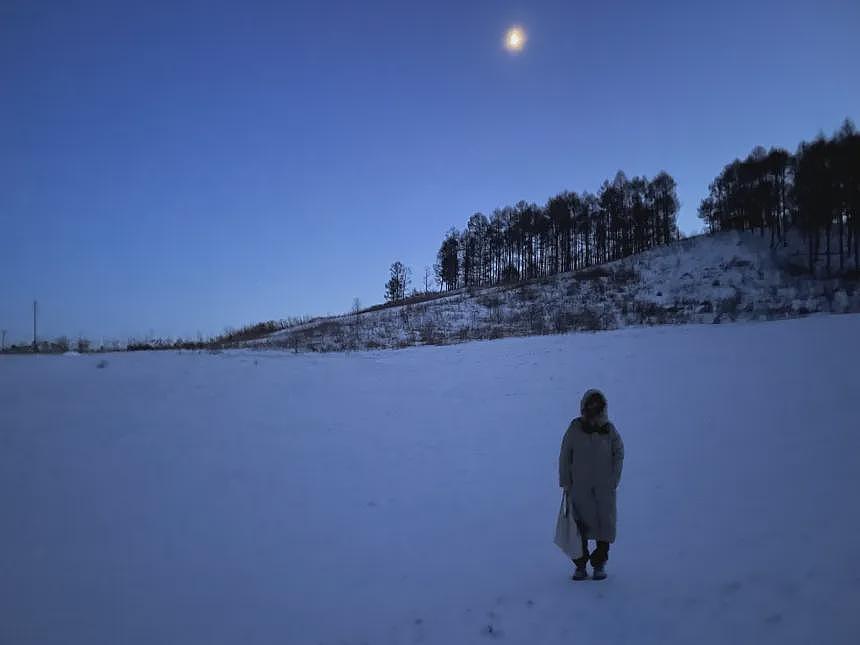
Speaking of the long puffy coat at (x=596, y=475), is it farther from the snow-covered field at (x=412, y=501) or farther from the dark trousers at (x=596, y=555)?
the snow-covered field at (x=412, y=501)

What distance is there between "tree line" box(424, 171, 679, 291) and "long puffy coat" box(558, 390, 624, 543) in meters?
49.8

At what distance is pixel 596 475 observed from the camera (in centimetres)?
441

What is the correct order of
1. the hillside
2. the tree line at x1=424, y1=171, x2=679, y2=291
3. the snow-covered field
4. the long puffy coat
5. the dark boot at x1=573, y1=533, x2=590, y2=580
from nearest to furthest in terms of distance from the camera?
the snow-covered field → the long puffy coat → the dark boot at x1=573, y1=533, x2=590, y2=580 → the hillside → the tree line at x1=424, y1=171, x2=679, y2=291

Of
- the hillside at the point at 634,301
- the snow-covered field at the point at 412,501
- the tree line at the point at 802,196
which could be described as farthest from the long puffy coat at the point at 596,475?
the tree line at the point at 802,196

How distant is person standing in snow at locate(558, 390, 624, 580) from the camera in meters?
4.39

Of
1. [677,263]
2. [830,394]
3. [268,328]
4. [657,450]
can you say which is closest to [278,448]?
[657,450]

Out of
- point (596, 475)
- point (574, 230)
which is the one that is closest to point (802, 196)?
point (574, 230)

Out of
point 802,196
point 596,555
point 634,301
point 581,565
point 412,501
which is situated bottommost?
point 412,501

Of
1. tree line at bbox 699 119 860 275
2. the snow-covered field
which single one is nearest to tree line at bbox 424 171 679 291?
tree line at bbox 699 119 860 275

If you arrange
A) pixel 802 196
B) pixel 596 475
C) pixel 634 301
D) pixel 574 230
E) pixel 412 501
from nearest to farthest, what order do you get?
pixel 596 475, pixel 412 501, pixel 634 301, pixel 802 196, pixel 574 230

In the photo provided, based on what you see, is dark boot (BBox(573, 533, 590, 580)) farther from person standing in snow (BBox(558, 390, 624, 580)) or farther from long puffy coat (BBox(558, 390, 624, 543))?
long puffy coat (BBox(558, 390, 624, 543))

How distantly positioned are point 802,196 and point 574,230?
26202 millimetres

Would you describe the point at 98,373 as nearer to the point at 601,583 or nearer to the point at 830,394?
the point at 601,583

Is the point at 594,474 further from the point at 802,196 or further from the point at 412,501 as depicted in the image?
the point at 802,196
